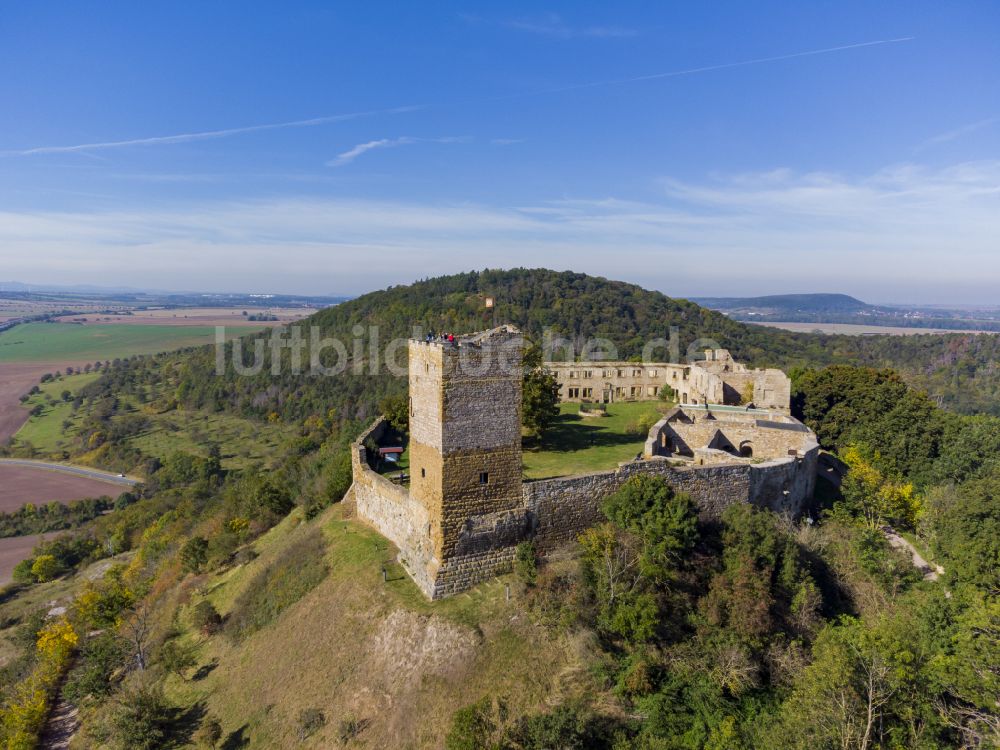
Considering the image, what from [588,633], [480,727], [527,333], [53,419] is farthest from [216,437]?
[480,727]

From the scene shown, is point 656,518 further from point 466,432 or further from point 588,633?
point 466,432

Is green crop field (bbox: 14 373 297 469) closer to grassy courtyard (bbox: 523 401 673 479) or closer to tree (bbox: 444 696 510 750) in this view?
grassy courtyard (bbox: 523 401 673 479)

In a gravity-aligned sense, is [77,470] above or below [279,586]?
below

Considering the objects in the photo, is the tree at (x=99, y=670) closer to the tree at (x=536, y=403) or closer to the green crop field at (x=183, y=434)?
the tree at (x=536, y=403)

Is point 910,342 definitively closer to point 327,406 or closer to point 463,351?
point 327,406

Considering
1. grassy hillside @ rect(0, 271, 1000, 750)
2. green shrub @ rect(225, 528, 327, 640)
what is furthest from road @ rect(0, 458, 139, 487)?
green shrub @ rect(225, 528, 327, 640)

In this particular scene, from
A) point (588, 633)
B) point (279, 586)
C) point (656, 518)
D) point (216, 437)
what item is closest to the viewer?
point (588, 633)
